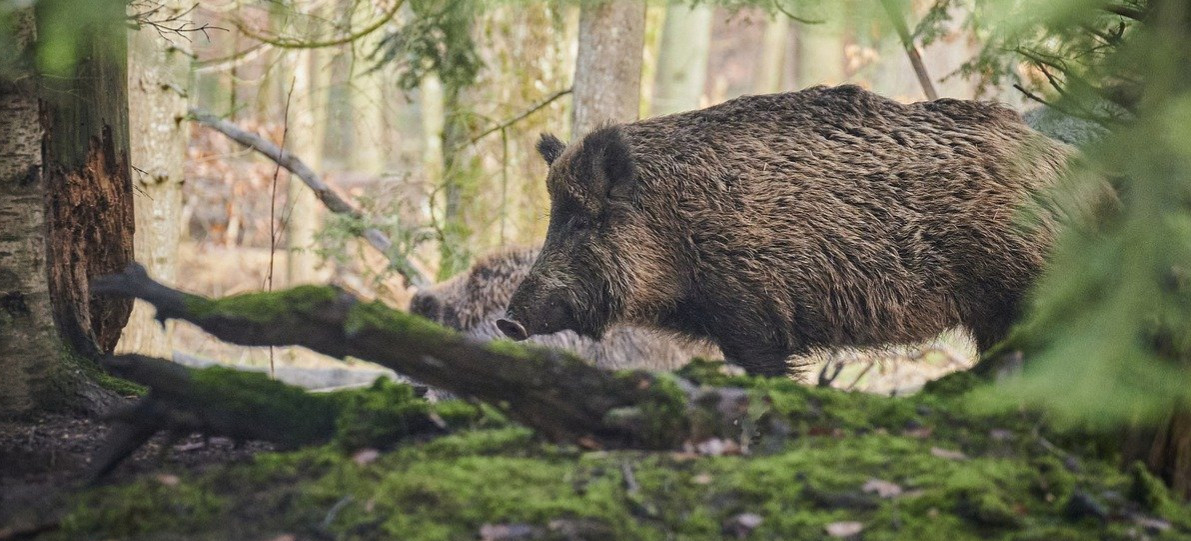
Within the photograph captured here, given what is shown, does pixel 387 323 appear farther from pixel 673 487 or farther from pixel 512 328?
pixel 512 328

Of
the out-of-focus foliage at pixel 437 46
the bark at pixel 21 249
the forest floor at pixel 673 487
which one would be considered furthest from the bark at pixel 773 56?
the forest floor at pixel 673 487

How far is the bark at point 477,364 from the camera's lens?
361cm

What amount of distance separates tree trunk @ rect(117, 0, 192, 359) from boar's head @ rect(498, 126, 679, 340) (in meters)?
3.14

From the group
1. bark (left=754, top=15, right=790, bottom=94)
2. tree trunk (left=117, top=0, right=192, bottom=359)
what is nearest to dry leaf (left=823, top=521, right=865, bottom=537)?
tree trunk (left=117, top=0, right=192, bottom=359)

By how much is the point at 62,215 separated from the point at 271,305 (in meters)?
2.16

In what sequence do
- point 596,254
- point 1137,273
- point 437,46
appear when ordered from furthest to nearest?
point 437,46, point 596,254, point 1137,273

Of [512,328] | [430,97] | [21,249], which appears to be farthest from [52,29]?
[430,97]

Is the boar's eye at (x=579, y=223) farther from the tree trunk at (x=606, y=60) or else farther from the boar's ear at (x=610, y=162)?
the tree trunk at (x=606, y=60)

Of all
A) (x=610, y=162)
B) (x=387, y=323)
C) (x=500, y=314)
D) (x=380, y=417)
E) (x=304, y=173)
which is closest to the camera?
(x=387, y=323)

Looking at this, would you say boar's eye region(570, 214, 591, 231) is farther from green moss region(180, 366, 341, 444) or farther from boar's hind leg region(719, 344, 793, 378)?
green moss region(180, 366, 341, 444)

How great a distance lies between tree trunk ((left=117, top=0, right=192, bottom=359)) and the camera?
7.62m

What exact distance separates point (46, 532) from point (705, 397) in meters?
2.19

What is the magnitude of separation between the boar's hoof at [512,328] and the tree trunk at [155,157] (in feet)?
9.95

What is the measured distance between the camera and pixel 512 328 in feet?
20.2
